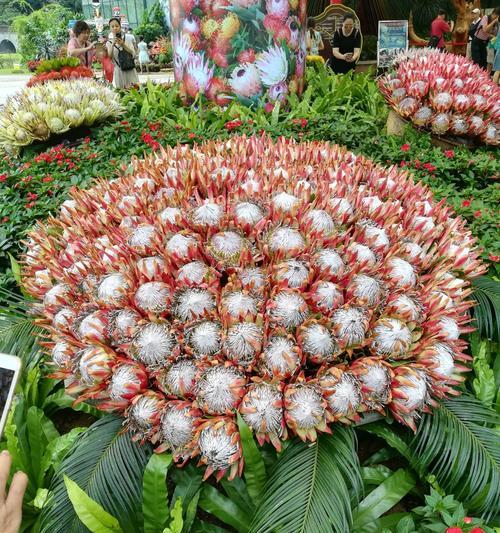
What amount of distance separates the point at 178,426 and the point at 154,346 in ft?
0.75

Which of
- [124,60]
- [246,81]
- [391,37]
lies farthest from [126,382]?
[391,37]

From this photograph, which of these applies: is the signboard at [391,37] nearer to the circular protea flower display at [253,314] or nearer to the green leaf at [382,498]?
the circular protea flower display at [253,314]

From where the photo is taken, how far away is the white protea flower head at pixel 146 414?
1511mm

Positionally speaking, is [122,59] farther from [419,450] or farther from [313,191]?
Result: [419,450]

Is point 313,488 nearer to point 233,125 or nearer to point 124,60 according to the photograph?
point 233,125

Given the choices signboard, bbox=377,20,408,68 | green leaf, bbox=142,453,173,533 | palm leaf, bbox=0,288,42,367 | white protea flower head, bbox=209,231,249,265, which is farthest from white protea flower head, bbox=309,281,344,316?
signboard, bbox=377,20,408,68

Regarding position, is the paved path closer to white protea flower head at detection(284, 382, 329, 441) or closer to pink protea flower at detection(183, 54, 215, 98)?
pink protea flower at detection(183, 54, 215, 98)

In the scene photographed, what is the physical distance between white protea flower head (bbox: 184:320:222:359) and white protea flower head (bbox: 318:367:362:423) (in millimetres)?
310

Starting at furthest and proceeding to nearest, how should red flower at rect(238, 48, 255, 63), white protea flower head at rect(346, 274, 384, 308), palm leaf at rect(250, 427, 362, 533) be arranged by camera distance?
red flower at rect(238, 48, 255, 63)
white protea flower head at rect(346, 274, 384, 308)
palm leaf at rect(250, 427, 362, 533)

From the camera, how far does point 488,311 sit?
85.7 inches

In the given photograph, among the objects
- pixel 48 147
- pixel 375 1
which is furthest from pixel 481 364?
pixel 375 1

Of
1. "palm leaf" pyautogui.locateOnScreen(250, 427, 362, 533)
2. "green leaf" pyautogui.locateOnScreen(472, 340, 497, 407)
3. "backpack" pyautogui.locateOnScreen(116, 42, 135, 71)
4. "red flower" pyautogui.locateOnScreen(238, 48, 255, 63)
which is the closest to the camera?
"palm leaf" pyautogui.locateOnScreen(250, 427, 362, 533)

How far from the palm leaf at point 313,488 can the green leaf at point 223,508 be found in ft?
0.38

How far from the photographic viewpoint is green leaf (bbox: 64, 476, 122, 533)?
4.66ft
